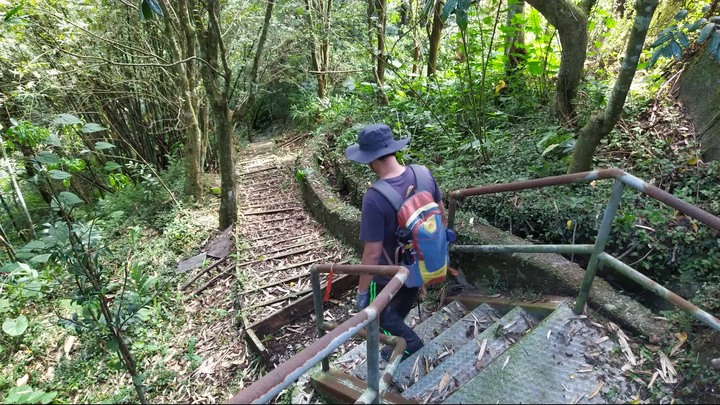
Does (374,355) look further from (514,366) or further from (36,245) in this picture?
(36,245)

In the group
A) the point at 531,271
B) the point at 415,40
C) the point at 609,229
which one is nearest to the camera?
the point at 609,229

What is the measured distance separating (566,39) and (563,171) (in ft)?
5.48

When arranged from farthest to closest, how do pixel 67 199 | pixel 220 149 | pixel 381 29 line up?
pixel 381 29
pixel 220 149
pixel 67 199

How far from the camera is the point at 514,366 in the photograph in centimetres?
216

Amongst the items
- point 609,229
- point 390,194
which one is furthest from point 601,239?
point 390,194

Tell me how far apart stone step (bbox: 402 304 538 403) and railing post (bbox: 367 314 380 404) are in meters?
0.59

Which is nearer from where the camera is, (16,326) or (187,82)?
(16,326)

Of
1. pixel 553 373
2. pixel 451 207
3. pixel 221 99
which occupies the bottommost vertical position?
pixel 553 373

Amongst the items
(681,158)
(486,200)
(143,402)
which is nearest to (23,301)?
(143,402)

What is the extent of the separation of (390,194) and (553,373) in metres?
1.38

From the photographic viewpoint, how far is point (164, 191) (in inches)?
340

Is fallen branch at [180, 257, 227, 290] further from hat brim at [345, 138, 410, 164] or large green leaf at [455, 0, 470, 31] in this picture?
large green leaf at [455, 0, 470, 31]

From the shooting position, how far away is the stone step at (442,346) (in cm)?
269

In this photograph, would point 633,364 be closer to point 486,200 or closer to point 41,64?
point 486,200
